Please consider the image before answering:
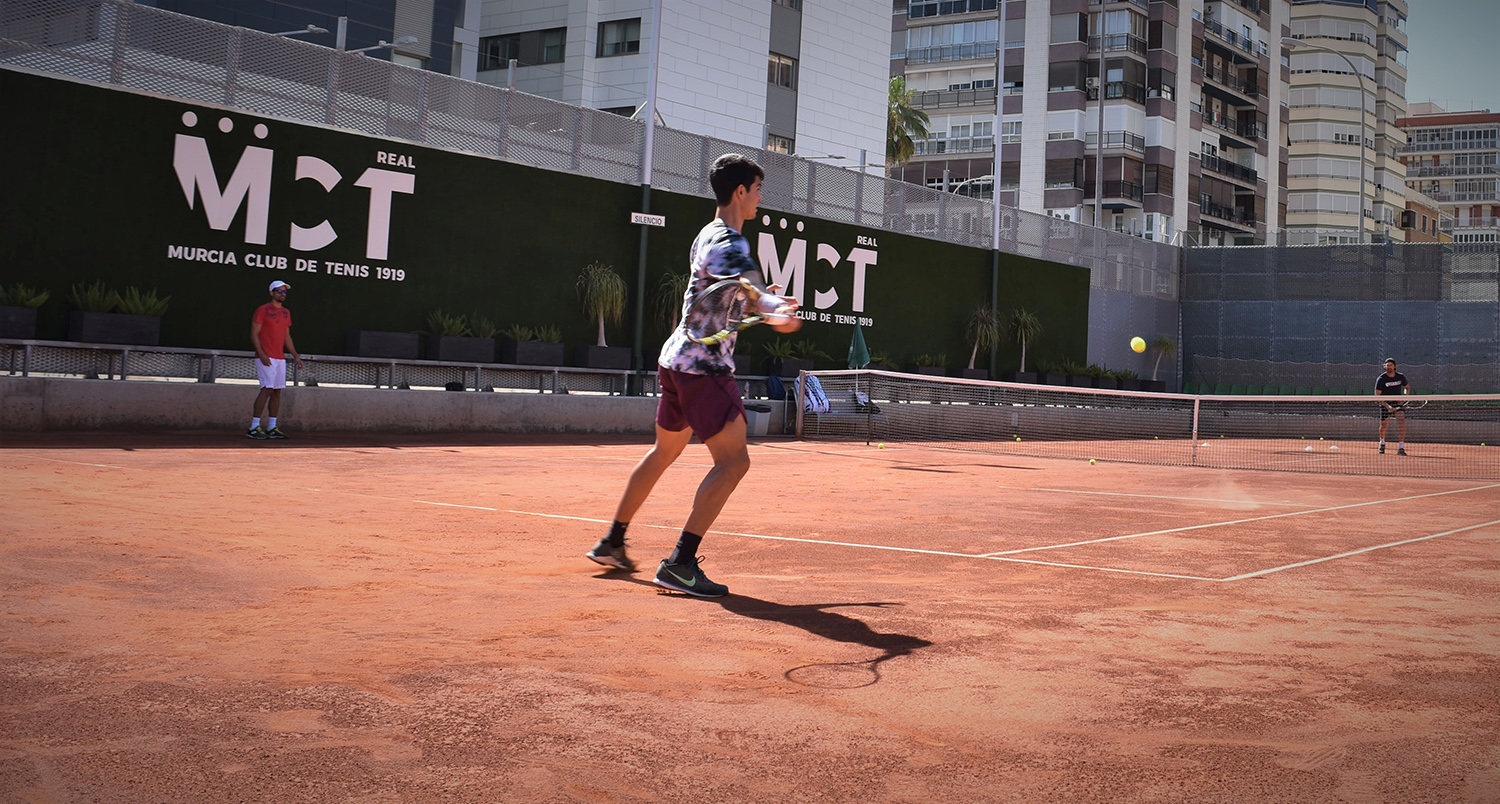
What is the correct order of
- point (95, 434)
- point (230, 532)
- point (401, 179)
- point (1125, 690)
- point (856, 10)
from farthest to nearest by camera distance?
point (856, 10), point (401, 179), point (95, 434), point (230, 532), point (1125, 690)

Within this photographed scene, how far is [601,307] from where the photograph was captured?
797 inches

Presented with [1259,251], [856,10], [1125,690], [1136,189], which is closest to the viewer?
→ [1125,690]

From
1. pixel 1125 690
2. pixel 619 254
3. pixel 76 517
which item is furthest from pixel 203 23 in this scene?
pixel 1125 690

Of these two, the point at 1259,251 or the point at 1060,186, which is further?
the point at 1060,186

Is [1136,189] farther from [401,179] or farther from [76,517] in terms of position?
[76,517]

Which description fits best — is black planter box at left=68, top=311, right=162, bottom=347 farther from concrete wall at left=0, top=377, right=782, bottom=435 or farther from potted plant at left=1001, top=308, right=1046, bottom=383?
potted plant at left=1001, top=308, right=1046, bottom=383

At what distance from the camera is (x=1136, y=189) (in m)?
58.7

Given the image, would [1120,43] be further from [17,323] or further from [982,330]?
[17,323]

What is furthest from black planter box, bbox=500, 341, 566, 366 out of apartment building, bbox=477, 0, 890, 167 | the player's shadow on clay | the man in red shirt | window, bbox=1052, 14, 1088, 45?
window, bbox=1052, 14, 1088, 45

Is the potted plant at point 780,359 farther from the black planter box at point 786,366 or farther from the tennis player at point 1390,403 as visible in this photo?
the tennis player at point 1390,403

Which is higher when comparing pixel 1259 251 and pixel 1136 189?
pixel 1136 189

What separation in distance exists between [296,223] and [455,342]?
8.94 ft

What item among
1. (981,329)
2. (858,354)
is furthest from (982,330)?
(858,354)

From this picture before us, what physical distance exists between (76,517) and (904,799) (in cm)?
535
